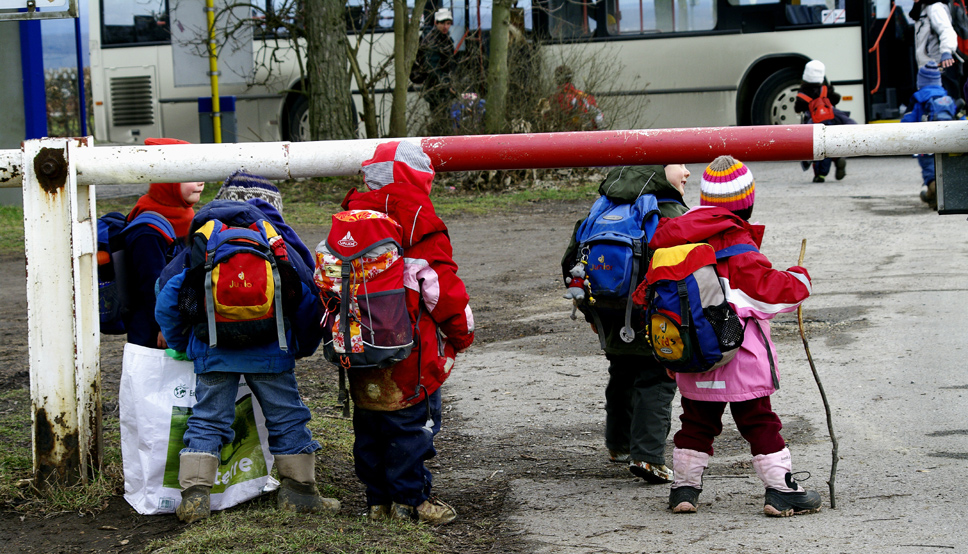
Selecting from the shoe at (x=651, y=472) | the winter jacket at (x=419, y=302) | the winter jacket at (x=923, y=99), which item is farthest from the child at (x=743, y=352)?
the winter jacket at (x=923, y=99)

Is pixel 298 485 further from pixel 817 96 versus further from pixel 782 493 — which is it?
pixel 817 96

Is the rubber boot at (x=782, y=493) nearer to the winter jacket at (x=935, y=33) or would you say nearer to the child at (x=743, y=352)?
the child at (x=743, y=352)

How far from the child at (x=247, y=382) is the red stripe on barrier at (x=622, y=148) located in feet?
2.43

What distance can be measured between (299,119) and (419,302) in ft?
42.7

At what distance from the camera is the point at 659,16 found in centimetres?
1534

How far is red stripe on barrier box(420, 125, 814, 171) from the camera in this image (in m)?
3.85

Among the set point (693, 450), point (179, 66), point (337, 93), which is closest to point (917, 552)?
point (693, 450)

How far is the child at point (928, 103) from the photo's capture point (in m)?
10.3

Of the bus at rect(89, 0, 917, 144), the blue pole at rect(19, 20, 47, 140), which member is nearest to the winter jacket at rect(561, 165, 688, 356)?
the bus at rect(89, 0, 917, 144)

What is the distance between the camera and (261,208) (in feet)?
12.3

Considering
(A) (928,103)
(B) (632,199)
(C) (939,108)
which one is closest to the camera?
(B) (632,199)

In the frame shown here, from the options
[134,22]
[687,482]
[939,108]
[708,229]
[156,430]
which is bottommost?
[687,482]

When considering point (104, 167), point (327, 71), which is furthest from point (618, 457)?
point (327, 71)

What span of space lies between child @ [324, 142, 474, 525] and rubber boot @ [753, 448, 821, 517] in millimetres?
1143
